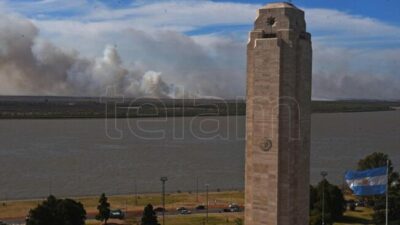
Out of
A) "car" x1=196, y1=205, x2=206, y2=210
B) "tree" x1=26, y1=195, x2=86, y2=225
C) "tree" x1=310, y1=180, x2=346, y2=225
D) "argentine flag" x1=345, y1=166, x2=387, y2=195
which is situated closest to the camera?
"argentine flag" x1=345, y1=166, x2=387, y2=195

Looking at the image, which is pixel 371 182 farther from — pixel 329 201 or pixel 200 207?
pixel 200 207

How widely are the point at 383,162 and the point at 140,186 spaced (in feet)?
45.9

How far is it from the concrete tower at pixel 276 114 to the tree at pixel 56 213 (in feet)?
35.9

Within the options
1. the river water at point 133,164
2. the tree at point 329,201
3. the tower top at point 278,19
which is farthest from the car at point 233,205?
the tower top at point 278,19

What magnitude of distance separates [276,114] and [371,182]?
15.6 ft

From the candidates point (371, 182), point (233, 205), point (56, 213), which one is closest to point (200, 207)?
point (233, 205)

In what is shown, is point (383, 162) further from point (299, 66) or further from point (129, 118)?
point (129, 118)

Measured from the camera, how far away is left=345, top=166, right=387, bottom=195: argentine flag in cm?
1262

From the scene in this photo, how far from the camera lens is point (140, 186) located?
1297 inches

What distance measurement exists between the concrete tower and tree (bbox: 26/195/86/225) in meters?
11.0

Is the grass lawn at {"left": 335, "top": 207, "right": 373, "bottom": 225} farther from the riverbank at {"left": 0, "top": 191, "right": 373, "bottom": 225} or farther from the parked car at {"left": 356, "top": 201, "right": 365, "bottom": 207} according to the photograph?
the parked car at {"left": 356, "top": 201, "right": 365, "bottom": 207}

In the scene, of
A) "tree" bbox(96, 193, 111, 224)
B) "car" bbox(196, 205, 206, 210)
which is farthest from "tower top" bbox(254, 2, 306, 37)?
"car" bbox(196, 205, 206, 210)

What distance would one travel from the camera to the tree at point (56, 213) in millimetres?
18438

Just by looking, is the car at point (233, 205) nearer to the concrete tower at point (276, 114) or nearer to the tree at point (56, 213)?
the tree at point (56, 213)
